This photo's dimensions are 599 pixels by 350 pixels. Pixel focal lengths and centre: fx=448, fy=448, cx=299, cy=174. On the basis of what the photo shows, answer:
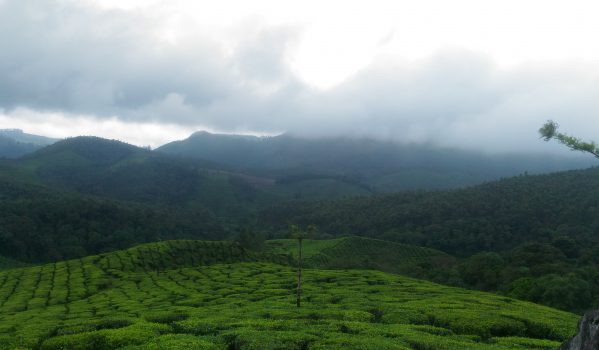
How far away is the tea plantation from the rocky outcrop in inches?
356

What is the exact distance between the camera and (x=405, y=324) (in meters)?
28.3

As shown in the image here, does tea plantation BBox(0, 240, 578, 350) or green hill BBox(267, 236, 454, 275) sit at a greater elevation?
tea plantation BBox(0, 240, 578, 350)

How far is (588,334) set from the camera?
41.6 ft

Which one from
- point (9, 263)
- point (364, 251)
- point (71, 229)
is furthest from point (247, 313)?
point (71, 229)

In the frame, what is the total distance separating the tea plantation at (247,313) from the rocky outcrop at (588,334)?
29.6ft

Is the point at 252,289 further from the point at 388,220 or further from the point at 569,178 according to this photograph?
the point at 569,178

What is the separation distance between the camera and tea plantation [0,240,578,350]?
22.9 m

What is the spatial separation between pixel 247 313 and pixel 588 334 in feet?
75.2

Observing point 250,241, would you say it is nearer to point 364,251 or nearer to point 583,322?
point 364,251

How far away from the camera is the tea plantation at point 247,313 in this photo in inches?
902

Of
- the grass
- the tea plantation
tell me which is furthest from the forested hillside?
the grass

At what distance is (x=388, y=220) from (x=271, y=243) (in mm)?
61016

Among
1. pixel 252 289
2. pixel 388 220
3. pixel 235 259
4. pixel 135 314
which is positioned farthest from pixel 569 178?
pixel 135 314

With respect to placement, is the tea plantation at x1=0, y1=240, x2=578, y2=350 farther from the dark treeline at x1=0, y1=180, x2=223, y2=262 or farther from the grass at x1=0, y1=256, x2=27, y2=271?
the dark treeline at x1=0, y1=180, x2=223, y2=262
